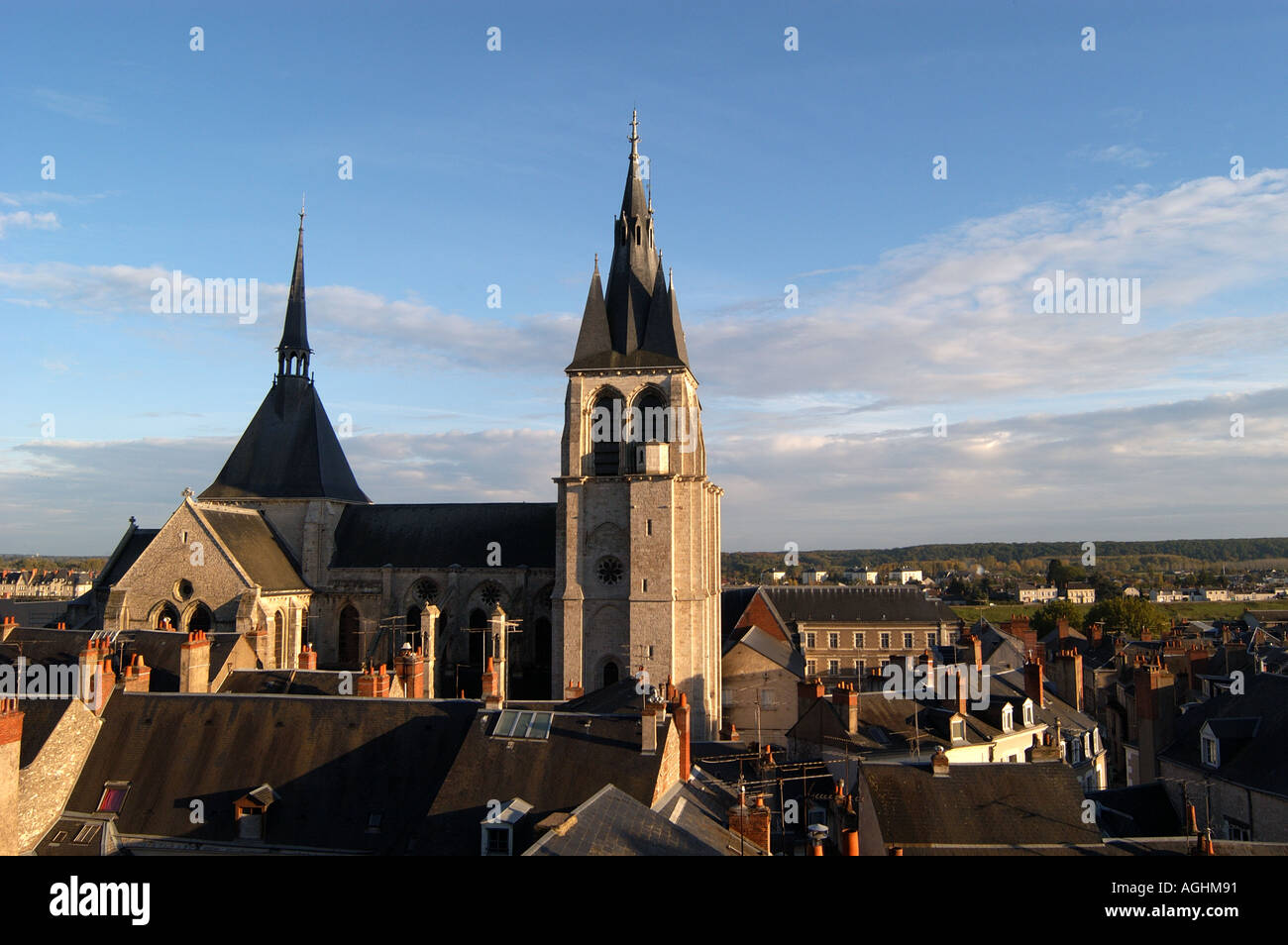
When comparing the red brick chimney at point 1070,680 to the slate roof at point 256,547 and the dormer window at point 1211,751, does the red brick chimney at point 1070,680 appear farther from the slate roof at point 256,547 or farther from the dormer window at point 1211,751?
the slate roof at point 256,547

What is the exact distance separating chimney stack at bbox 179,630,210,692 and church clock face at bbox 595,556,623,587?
45.5 ft

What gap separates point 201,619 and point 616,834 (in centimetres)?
2673

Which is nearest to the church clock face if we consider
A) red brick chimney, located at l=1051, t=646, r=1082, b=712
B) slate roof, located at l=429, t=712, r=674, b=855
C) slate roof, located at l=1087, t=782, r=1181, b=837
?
slate roof, located at l=429, t=712, r=674, b=855

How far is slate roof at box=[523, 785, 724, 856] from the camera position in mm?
13227

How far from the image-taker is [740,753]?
24172 millimetres

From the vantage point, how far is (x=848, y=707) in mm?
27562

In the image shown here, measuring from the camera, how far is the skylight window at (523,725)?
60.7 ft

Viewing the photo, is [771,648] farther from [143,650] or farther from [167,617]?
[143,650]

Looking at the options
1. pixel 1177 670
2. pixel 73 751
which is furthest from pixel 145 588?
pixel 1177 670

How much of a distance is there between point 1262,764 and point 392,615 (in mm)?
30321

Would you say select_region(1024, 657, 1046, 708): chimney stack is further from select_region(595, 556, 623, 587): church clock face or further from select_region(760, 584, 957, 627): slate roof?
select_region(760, 584, 957, 627): slate roof

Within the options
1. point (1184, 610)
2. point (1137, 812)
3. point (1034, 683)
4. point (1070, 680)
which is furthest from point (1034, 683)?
point (1184, 610)
